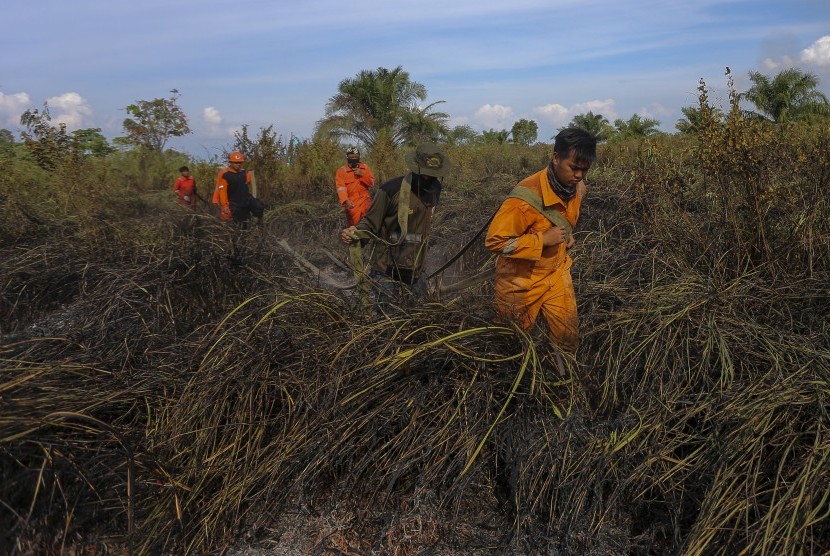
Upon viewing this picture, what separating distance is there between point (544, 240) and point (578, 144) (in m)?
0.49

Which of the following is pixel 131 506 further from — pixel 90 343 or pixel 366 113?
pixel 366 113

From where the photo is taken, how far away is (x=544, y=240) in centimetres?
332

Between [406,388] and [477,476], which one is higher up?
[406,388]

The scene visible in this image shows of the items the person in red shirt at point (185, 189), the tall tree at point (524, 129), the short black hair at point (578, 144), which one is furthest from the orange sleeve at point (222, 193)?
the tall tree at point (524, 129)

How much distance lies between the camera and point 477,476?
280cm

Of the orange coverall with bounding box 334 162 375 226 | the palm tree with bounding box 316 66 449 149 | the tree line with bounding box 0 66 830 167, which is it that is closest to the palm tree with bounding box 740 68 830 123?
the tree line with bounding box 0 66 830 167

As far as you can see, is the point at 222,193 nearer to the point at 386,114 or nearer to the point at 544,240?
the point at 544,240

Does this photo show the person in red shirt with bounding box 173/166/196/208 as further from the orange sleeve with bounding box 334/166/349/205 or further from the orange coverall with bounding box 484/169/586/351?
the orange coverall with bounding box 484/169/586/351

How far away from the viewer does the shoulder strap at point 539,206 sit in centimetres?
335

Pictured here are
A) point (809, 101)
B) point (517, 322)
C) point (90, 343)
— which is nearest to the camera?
point (517, 322)

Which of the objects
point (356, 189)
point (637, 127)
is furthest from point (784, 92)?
point (356, 189)

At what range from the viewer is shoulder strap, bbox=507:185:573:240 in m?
3.35

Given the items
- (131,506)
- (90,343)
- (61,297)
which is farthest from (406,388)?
(61,297)

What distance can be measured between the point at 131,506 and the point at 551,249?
2207mm
